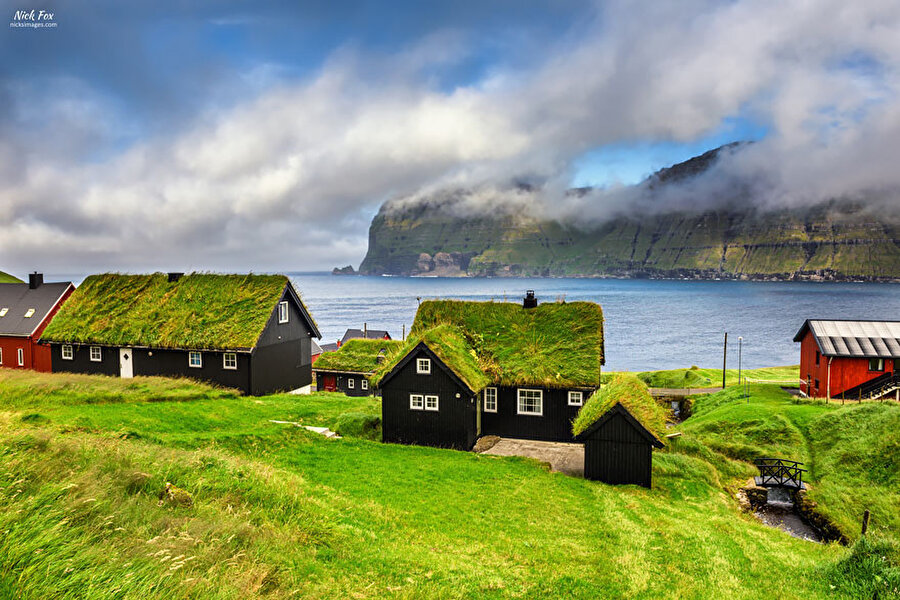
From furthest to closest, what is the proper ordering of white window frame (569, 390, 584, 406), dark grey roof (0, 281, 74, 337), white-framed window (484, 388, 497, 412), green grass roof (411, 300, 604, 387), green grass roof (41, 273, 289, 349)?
dark grey roof (0, 281, 74, 337) → green grass roof (41, 273, 289, 349) → white-framed window (484, 388, 497, 412) → green grass roof (411, 300, 604, 387) → white window frame (569, 390, 584, 406)

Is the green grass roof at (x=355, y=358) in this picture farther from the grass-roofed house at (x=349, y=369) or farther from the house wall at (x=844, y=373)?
the house wall at (x=844, y=373)

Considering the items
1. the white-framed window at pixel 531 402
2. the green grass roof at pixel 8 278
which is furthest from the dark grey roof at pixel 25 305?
the green grass roof at pixel 8 278

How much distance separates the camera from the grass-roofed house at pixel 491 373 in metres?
28.5

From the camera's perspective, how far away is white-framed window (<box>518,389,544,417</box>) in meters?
30.9

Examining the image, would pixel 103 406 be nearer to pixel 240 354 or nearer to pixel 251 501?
pixel 240 354

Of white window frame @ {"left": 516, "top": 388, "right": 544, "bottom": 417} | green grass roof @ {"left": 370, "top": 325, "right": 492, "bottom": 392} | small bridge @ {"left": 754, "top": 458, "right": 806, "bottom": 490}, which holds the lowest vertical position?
small bridge @ {"left": 754, "top": 458, "right": 806, "bottom": 490}

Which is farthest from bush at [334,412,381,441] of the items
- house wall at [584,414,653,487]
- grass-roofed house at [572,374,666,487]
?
house wall at [584,414,653,487]

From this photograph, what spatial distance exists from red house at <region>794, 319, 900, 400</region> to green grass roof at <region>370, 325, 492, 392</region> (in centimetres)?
3652

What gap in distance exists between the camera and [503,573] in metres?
12.3

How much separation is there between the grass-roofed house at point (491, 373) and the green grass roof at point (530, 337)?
61 millimetres

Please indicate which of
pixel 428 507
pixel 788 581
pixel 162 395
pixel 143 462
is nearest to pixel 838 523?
pixel 788 581

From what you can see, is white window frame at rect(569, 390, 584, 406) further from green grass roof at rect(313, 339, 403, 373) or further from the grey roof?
the grey roof

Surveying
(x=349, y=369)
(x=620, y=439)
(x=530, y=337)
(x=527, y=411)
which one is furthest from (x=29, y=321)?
(x=620, y=439)

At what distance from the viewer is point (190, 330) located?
3866 centimetres
